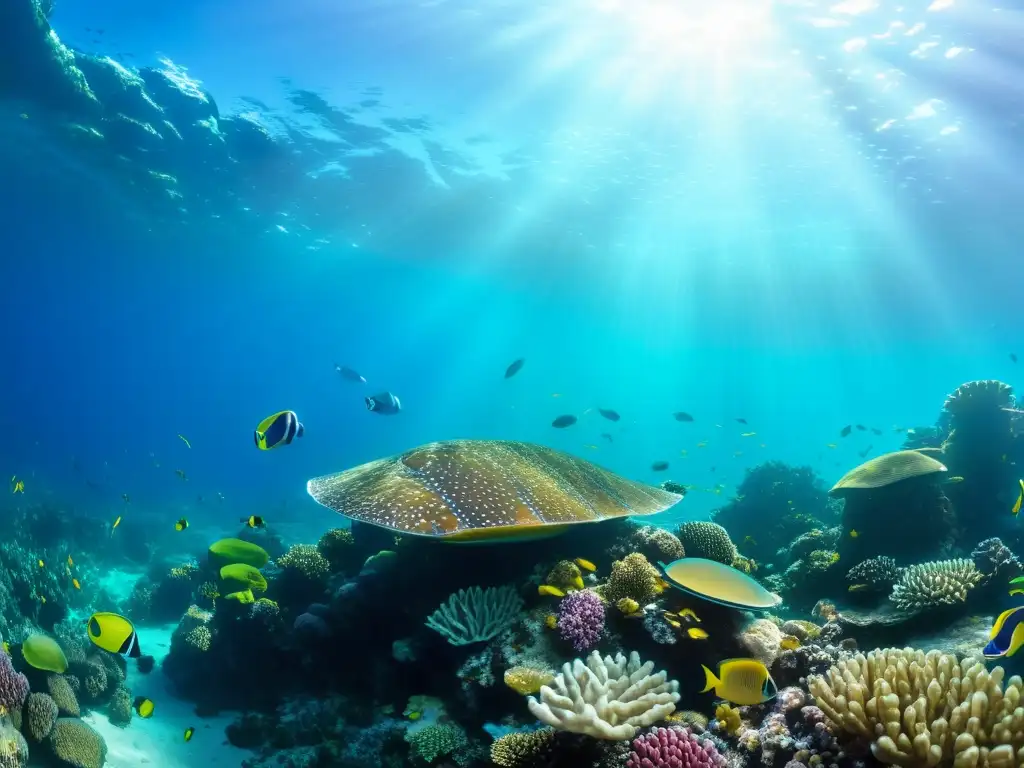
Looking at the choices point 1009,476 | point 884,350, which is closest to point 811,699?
point 1009,476

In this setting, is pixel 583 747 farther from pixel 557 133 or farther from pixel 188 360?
pixel 188 360

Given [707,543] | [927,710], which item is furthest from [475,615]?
[927,710]

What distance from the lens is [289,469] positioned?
67500mm

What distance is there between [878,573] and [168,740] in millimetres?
10370

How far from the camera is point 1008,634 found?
3.39 m

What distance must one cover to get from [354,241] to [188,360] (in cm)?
8618

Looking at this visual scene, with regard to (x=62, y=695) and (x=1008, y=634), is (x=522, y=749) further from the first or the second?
(x=62, y=695)

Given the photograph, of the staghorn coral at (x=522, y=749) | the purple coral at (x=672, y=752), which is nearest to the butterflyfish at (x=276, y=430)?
the staghorn coral at (x=522, y=749)

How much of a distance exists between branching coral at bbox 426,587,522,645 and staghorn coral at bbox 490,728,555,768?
1249 millimetres

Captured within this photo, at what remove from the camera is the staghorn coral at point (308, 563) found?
27.9 feet

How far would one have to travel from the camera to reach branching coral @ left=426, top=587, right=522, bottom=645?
5.32 meters

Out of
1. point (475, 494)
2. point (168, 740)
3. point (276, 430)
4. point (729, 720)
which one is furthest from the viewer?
point (168, 740)

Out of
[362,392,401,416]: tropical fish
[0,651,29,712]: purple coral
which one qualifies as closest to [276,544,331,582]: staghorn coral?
[362,392,401,416]: tropical fish

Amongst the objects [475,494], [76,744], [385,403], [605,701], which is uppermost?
[385,403]
